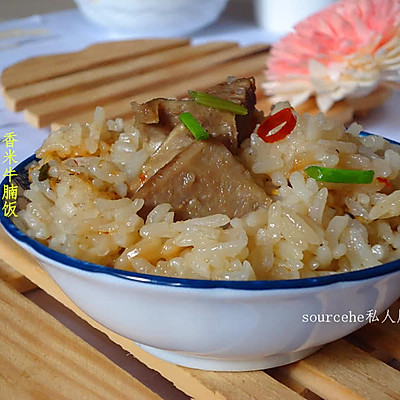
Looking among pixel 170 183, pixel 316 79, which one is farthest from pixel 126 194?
pixel 316 79

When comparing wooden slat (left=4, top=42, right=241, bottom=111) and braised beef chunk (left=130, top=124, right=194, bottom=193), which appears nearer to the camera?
braised beef chunk (left=130, top=124, right=194, bottom=193)

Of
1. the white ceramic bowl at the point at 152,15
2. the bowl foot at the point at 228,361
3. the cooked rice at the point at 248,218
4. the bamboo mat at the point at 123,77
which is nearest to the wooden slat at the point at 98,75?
the bamboo mat at the point at 123,77

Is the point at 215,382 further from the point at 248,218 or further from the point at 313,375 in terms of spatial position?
the point at 248,218

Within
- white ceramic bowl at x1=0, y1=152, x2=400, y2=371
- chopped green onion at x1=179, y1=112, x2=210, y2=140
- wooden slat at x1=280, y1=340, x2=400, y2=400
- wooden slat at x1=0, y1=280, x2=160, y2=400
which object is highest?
chopped green onion at x1=179, y1=112, x2=210, y2=140

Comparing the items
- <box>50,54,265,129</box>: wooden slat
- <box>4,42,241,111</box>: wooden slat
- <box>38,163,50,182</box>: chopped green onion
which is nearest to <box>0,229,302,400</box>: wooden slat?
<box>38,163,50,182</box>: chopped green onion

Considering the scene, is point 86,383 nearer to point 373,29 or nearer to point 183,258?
point 183,258

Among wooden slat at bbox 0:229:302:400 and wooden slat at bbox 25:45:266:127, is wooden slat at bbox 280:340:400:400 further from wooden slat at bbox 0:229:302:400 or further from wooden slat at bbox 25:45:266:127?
wooden slat at bbox 25:45:266:127
